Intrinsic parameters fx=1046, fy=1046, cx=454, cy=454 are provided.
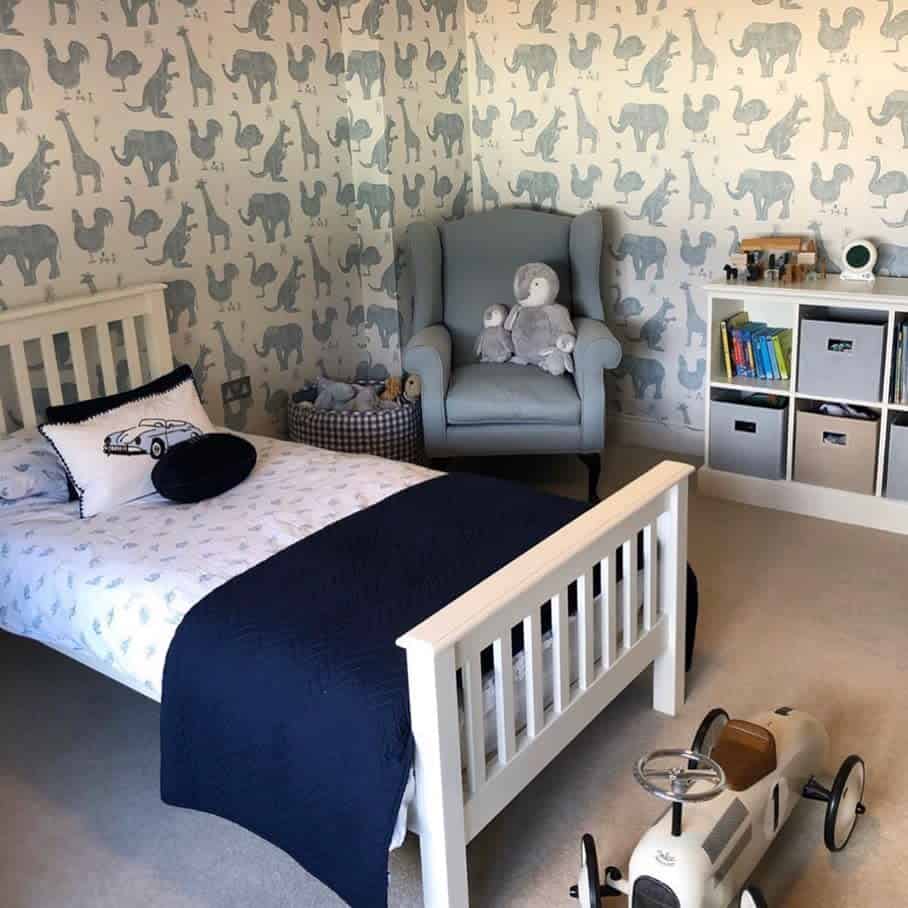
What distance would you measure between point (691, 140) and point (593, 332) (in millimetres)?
886

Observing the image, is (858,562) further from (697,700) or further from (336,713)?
(336,713)

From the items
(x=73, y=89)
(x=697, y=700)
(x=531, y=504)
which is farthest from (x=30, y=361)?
(x=697, y=700)

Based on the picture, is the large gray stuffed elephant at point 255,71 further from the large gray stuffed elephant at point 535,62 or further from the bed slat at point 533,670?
the bed slat at point 533,670

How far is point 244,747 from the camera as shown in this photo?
201cm

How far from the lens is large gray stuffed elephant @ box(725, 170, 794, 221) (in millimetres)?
3809

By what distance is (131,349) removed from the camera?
3361mm

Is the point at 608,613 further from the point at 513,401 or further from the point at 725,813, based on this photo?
the point at 513,401

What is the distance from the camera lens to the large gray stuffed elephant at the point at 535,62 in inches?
167

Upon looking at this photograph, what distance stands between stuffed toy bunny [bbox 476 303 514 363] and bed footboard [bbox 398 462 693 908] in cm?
162

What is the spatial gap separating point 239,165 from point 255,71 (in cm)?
34

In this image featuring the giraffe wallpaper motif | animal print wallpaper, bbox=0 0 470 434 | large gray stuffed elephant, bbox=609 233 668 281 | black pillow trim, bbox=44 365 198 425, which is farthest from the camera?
large gray stuffed elephant, bbox=609 233 668 281

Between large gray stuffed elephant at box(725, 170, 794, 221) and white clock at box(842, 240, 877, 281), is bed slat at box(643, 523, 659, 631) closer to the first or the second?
white clock at box(842, 240, 877, 281)

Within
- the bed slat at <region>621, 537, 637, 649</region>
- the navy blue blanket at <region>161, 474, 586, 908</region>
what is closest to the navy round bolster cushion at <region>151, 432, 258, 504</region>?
the navy blue blanket at <region>161, 474, 586, 908</region>

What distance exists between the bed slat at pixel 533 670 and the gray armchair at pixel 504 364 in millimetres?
1725
